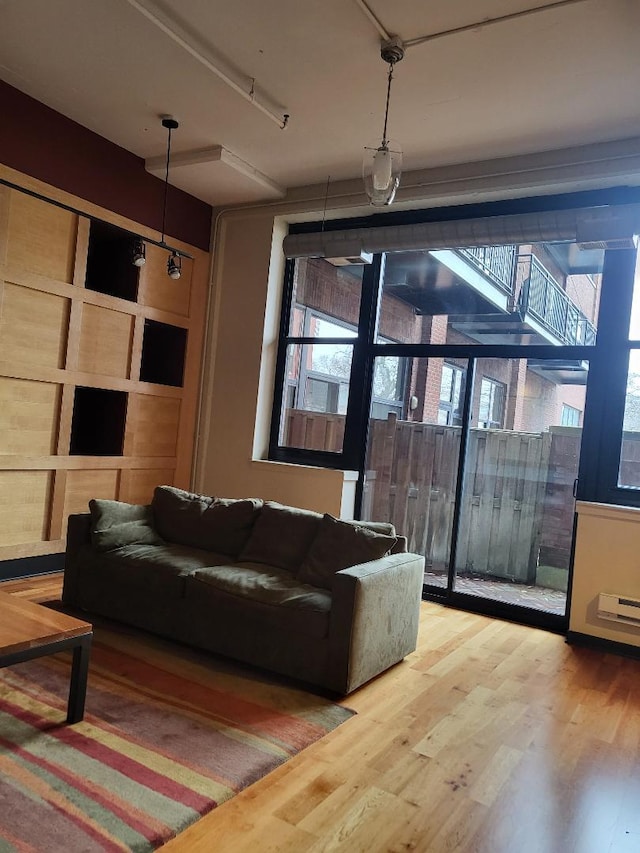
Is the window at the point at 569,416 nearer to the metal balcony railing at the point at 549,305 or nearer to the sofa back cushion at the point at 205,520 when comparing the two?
the metal balcony railing at the point at 549,305

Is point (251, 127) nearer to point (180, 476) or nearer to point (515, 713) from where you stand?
point (180, 476)

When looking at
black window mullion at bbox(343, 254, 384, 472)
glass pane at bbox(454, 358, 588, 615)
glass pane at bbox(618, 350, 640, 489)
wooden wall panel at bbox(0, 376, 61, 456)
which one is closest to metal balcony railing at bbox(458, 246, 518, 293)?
glass pane at bbox(454, 358, 588, 615)

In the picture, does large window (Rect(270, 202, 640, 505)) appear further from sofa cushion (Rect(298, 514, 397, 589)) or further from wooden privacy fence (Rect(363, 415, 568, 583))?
sofa cushion (Rect(298, 514, 397, 589))

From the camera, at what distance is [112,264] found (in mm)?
5484

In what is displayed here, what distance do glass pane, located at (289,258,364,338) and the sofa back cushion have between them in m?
2.07

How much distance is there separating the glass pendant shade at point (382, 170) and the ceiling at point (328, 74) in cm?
77

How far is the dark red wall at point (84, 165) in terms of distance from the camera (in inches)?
169

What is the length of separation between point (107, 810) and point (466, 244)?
13.7 feet

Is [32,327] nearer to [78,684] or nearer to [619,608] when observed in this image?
[78,684]

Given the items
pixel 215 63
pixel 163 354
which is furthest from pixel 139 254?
pixel 215 63

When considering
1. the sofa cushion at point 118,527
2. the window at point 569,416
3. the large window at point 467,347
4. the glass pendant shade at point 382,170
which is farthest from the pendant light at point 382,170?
the sofa cushion at point 118,527

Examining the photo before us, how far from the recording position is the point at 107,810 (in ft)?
6.69

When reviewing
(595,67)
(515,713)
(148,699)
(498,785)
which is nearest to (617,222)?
(595,67)

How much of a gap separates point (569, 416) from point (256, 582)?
262 cm
